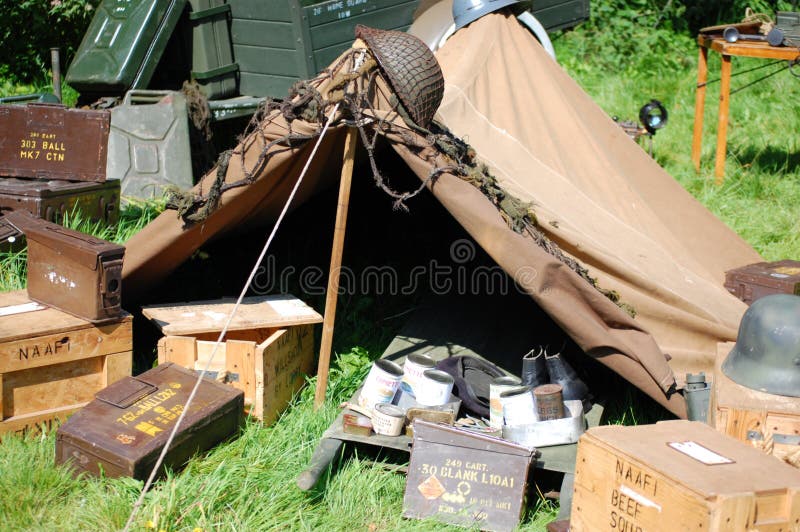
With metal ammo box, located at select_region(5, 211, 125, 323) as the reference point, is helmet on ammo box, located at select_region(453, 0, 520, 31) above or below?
above

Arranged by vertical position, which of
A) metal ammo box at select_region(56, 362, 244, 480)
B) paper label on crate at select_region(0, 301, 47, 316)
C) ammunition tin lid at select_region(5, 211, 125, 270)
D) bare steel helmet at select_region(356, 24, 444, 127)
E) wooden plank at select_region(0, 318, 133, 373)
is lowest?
metal ammo box at select_region(56, 362, 244, 480)

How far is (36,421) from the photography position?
3.57m

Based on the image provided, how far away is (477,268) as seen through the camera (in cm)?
512

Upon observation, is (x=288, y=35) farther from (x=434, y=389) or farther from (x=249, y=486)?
(x=249, y=486)

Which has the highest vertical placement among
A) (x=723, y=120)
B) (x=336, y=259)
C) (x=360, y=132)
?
(x=723, y=120)

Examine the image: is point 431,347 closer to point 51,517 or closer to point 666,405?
point 666,405

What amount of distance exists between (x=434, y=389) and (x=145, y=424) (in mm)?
1145

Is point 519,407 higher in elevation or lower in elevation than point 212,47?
lower

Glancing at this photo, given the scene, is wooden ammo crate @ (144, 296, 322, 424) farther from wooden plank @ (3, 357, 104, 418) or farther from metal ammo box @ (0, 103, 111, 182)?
metal ammo box @ (0, 103, 111, 182)

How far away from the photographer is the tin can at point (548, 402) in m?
3.52

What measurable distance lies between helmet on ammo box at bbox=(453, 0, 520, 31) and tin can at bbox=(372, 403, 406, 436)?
3.04m

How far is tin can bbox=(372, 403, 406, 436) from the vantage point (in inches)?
137

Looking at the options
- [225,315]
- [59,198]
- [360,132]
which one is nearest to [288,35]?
[59,198]

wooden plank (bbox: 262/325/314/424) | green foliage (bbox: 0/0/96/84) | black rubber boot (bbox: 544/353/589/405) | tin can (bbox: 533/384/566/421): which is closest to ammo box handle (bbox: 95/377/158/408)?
wooden plank (bbox: 262/325/314/424)
